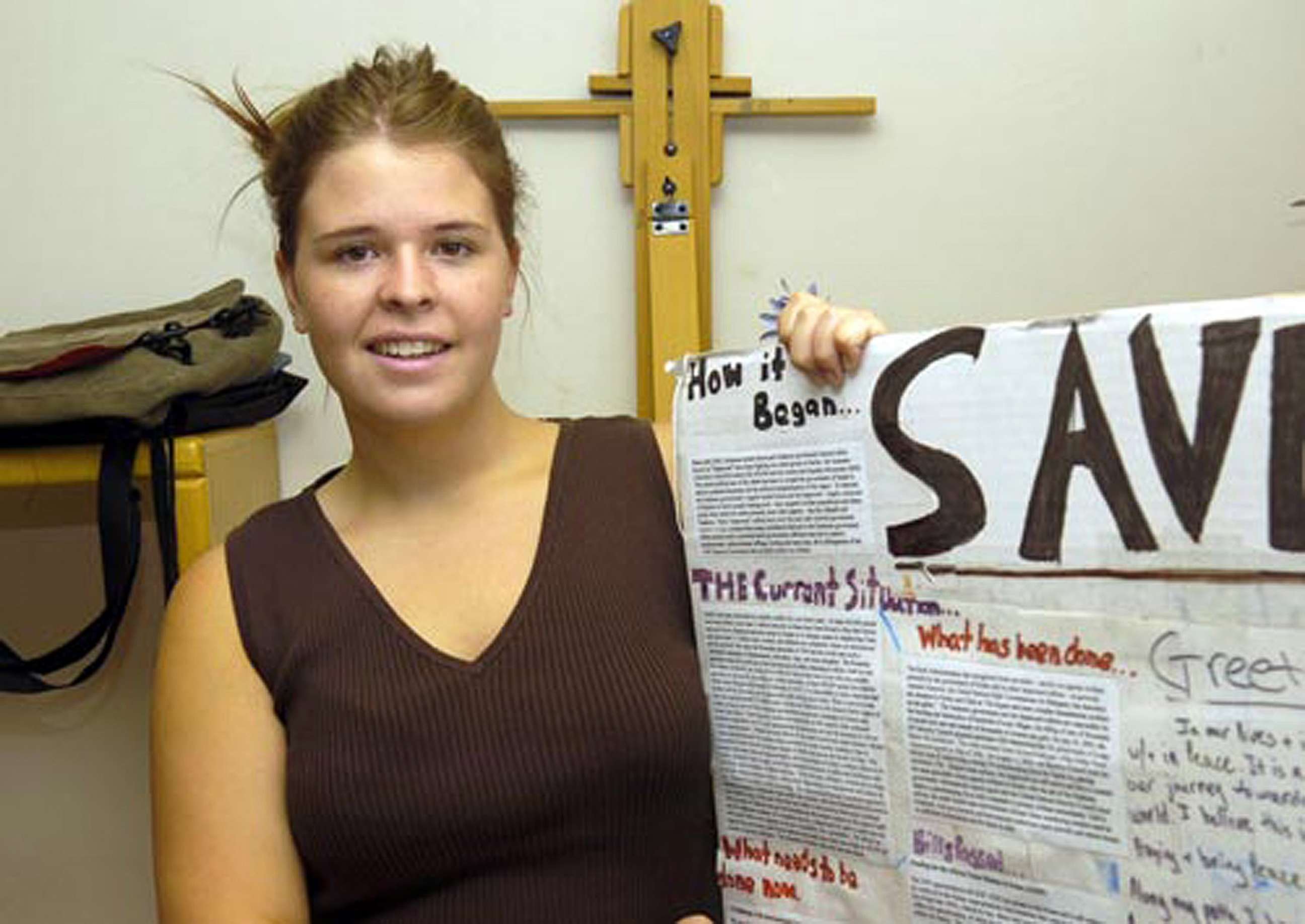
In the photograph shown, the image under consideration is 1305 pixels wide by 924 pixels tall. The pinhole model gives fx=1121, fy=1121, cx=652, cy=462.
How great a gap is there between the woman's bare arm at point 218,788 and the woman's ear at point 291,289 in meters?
0.22

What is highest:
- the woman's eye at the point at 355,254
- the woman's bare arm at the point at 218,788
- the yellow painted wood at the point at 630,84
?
the yellow painted wood at the point at 630,84

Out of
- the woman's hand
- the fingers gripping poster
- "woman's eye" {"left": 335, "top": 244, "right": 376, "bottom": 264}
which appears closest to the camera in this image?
the fingers gripping poster

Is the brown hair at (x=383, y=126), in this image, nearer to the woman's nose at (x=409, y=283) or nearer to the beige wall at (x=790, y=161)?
the woman's nose at (x=409, y=283)

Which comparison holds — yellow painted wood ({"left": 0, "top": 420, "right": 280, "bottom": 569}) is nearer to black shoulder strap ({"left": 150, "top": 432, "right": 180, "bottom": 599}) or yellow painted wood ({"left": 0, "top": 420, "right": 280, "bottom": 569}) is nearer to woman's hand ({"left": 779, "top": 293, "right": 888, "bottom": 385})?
black shoulder strap ({"left": 150, "top": 432, "right": 180, "bottom": 599})

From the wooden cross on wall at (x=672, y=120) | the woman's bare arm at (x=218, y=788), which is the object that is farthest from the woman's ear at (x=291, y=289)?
the wooden cross on wall at (x=672, y=120)

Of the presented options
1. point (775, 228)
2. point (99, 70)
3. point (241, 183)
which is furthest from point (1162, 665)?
point (99, 70)

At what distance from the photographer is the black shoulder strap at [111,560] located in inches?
43.9

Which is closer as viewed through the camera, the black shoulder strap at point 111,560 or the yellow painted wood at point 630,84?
the black shoulder strap at point 111,560

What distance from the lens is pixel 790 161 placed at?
4.59 ft

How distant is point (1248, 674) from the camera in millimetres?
575

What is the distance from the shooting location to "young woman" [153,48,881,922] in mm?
799

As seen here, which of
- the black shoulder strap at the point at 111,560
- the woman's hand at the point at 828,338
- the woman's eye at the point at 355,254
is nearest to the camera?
the woman's hand at the point at 828,338

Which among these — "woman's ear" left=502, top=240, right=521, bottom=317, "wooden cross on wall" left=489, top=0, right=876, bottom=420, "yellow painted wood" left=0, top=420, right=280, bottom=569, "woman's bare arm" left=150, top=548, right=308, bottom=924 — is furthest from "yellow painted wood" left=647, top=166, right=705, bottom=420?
"woman's bare arm" left=150, top=548, right=308, bottom=924

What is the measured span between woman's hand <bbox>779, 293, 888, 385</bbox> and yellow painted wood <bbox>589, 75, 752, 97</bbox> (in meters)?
0.68
